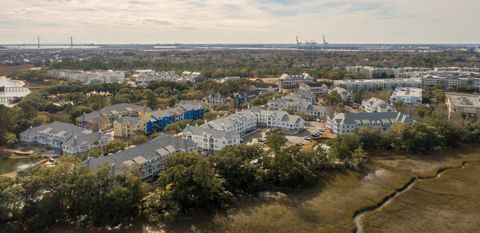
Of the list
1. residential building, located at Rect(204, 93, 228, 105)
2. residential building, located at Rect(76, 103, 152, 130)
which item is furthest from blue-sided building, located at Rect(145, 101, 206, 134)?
residential building, located at Rect(204, 93, 228, 105)

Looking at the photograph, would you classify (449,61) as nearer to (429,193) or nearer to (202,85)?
(202,85)

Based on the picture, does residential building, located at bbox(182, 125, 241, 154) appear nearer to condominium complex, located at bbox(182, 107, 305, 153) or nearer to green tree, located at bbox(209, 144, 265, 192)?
condominium complex, located at bbox(182, 107, 305, 153)

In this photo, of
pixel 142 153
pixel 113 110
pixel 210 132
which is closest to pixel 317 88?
pixel 210 132

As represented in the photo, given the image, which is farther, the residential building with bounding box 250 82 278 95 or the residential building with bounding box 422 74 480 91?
the residential building with bounding box 422 74 480 91

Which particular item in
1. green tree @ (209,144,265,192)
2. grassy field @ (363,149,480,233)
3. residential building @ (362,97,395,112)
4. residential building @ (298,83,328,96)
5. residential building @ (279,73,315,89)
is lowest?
grassy field @ (363,149,480,233)

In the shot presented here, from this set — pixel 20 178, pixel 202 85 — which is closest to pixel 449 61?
pixel 202 85

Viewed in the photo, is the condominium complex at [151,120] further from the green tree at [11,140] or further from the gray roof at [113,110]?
the green tree at [11,140]

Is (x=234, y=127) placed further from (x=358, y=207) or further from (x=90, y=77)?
(x=90, y=77)
